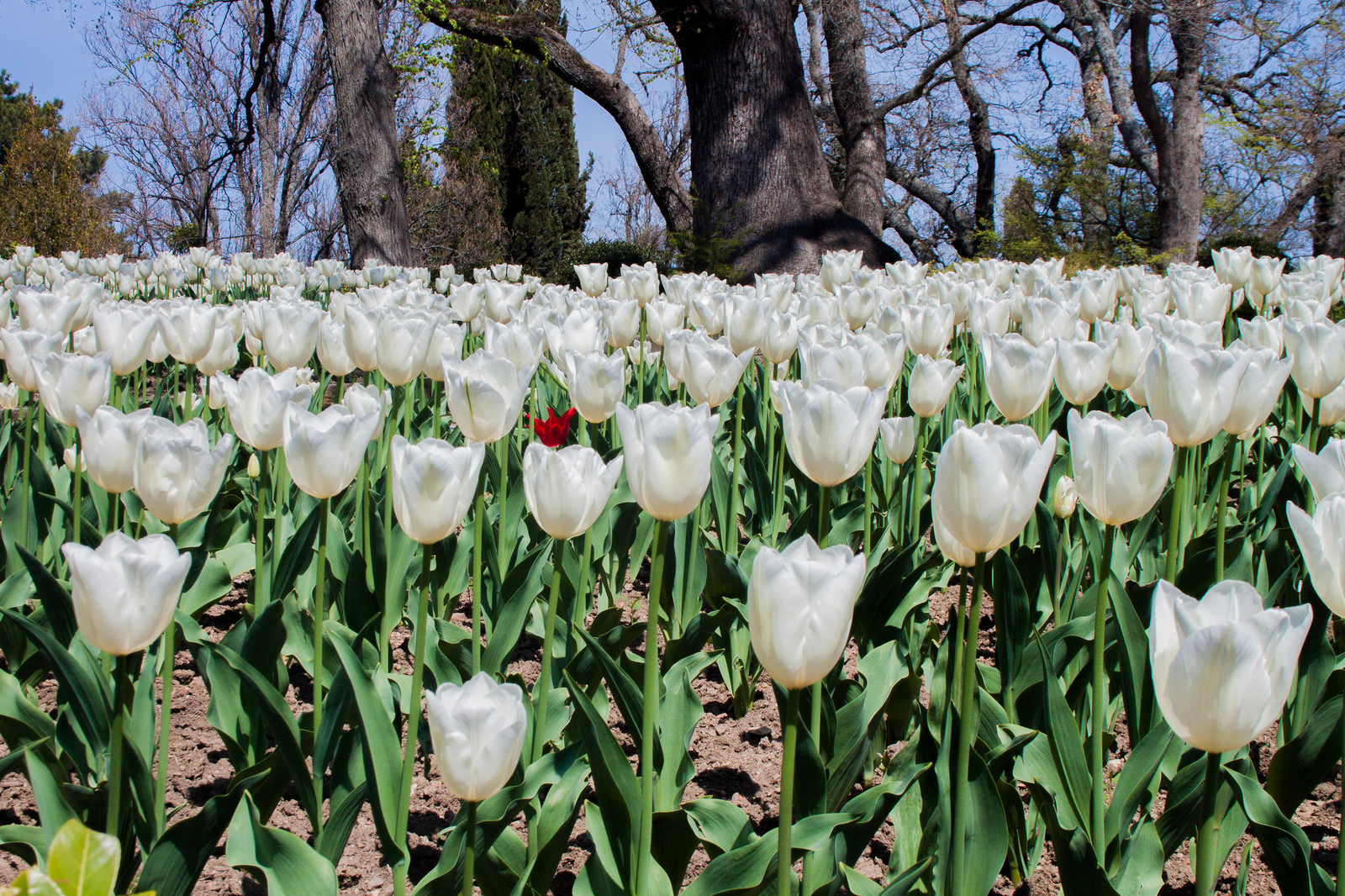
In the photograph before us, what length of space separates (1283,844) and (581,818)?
1129mm

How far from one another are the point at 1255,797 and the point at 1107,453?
0.48 m

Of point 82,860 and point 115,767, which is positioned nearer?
point 82,860

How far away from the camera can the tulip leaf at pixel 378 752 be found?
1316 mm

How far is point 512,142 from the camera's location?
21.1m

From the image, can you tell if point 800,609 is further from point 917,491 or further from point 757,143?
point 757,143

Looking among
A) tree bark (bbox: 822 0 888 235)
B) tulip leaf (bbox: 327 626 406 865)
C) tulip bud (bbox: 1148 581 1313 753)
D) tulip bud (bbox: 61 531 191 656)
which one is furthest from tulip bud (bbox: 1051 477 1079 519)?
tree bark (bbox: 822 0 888 235)

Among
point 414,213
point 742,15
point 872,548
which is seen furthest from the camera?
point 414,213

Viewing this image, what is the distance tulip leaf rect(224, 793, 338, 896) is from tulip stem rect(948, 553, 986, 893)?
2.65 ft

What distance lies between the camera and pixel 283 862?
1.21m

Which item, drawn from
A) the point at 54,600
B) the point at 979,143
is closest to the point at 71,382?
the point at 54,600

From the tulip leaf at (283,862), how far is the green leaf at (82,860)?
2.45 feet

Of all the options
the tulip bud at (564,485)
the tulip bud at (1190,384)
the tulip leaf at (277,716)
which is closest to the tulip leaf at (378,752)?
the tulip leaf at (277,716)

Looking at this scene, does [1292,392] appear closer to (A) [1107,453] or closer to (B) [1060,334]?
(B) [1060,334]

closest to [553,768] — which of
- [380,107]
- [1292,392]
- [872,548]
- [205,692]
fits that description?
[872,548]
